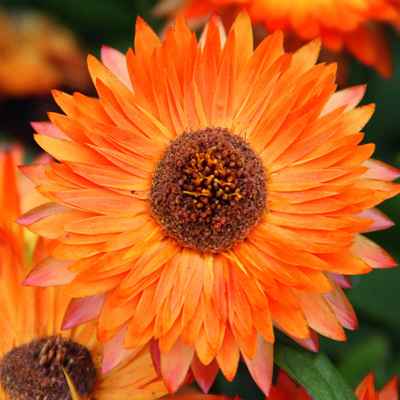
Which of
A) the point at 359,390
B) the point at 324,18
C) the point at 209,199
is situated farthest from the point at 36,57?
the point at 359,390

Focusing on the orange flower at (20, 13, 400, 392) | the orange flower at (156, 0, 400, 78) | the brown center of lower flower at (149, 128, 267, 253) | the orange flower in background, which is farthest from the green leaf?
the orange flower in background

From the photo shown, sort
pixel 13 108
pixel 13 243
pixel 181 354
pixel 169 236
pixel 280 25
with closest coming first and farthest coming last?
pixel 181 354 < pixel 169 236 < pixel 13 243 < pixel 280 25 < pixel 13 108

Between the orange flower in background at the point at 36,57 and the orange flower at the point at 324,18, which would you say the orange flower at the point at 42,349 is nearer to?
the orange flower at the point at 324,18

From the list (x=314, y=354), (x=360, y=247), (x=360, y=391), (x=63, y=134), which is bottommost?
(x=360, y=391)

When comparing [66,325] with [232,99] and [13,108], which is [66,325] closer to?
[232,99]

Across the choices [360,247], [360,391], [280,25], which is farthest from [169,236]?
[280,25]

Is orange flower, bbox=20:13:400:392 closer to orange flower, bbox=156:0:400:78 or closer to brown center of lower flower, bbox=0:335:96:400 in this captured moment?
brown center of lower flower, bbox=0:335:96:400
